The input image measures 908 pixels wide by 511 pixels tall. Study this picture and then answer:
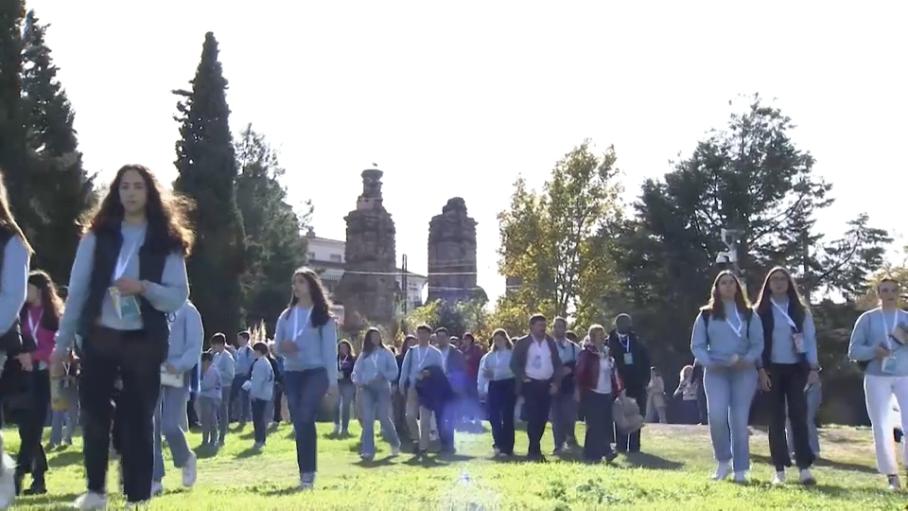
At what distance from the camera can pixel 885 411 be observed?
36.7ft

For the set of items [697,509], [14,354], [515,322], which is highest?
[515,322]

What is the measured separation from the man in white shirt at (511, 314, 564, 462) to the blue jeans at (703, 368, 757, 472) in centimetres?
574

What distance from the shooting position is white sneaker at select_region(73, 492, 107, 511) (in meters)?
6.80

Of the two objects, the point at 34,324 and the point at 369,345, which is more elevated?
the point at 369,345

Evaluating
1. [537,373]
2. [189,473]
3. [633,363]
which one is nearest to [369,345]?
[537,373]

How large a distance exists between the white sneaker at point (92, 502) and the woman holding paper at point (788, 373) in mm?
6835

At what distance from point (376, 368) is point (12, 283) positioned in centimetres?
1163

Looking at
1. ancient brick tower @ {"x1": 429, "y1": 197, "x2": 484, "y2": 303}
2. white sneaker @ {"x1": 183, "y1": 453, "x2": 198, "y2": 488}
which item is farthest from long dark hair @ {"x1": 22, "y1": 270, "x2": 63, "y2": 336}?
ancient brick tower @ {"x1": 429, "y1": 197, "x2": 484, "y2": 303}

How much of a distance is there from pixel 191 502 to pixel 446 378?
11.1 m

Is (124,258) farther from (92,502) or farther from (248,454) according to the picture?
(248,454)

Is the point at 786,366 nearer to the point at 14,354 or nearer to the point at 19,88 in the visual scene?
the point at 14,354

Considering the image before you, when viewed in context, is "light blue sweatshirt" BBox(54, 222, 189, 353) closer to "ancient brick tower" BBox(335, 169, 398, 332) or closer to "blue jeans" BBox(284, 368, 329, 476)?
"blue jeans" BBox(284, 368, 329, 476)

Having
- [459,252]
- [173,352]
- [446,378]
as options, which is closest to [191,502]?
[173,352]

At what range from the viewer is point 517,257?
48031 mm
